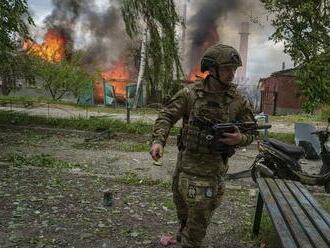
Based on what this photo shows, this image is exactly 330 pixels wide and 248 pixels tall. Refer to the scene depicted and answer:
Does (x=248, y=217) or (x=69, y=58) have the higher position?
(x=69, y=58)

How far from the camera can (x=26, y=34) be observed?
557 inches

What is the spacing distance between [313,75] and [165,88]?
7515 mm

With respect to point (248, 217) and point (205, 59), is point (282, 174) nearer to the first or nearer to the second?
point (248, 217)

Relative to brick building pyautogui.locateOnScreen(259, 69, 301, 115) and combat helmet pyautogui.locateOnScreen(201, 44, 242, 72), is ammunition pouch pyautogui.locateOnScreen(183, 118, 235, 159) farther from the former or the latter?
brick building pyautogui.locateOnScreen(259, 69, 301, 115)

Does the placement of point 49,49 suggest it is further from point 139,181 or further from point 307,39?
point 139,181

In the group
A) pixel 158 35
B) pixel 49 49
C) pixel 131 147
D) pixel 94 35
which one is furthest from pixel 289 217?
pixel 94 35

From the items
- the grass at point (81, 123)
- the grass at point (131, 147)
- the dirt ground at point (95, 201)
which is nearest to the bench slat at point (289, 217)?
the dirt ground at point (95, 201)

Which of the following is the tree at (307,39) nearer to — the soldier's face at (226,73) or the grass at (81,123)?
the grass at (81,123)

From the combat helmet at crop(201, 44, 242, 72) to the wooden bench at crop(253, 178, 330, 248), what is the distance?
3.99 feet

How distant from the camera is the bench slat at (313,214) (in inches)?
133

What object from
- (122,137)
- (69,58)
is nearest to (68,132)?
(122,137)

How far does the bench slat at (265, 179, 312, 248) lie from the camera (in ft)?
10.7

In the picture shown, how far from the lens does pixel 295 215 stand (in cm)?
379

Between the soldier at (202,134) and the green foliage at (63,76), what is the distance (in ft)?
70.4
